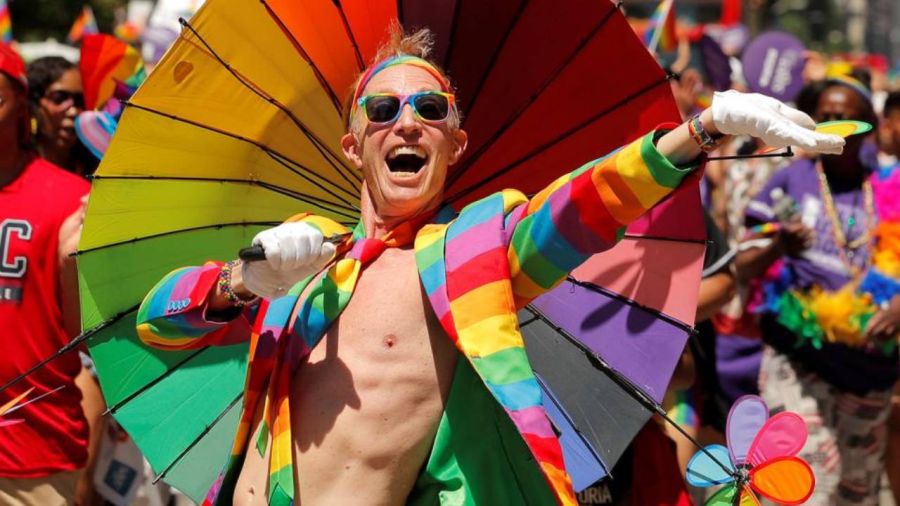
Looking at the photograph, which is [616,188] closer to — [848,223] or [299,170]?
[299,170]

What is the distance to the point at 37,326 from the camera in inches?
224

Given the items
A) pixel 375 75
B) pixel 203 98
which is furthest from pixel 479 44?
pixel 203 98

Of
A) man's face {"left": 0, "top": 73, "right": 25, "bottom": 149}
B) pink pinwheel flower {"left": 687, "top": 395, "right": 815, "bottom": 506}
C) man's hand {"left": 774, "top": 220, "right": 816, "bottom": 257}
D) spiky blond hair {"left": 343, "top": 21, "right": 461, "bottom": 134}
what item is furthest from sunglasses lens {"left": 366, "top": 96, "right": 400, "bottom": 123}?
man's hand {"left": 774, "top": 220, "right": 816, "bottom": 257}

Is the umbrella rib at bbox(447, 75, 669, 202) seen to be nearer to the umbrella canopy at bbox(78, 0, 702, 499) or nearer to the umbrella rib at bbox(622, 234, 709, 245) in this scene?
the umbrella canopy at bbox(78, 0, 702, 499)

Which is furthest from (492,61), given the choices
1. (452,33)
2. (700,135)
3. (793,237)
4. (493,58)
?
(793,237)

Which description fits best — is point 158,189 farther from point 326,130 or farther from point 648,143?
point 648,143

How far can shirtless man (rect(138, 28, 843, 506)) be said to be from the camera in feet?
12.5

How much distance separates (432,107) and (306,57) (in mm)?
633

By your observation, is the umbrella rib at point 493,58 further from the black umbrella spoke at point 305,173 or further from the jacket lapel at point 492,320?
the jacket lapel at point 492,320

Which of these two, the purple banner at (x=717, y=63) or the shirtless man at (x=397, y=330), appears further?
the purple banner at (x=717, y=63)

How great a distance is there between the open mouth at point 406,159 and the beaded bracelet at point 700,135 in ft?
2.74

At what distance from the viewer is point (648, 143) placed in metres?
3.67

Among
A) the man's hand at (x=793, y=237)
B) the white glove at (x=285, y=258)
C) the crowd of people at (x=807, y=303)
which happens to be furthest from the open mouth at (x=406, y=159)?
the man's hand at (x=793, y=237)

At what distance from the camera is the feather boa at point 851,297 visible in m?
6.93
